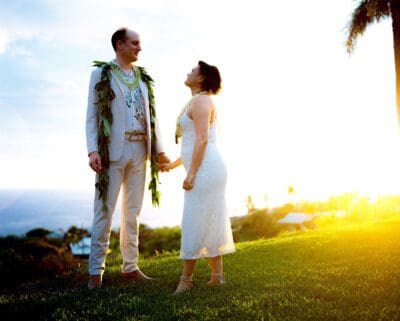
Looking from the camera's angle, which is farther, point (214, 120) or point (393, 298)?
point (214, 120)

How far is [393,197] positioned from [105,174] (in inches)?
950

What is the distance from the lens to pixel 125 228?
21.7 ft

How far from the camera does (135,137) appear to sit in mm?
6418

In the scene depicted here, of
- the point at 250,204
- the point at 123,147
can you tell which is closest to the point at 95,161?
the point at 123,147

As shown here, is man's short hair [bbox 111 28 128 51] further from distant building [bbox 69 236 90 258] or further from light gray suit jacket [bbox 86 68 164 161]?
distant building [bbox 69 236 90 258]

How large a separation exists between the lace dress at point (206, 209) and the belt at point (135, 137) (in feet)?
3.75

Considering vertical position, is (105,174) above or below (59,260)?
above

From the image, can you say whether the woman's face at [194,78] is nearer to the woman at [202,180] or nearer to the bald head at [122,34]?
the woman at [202,180]

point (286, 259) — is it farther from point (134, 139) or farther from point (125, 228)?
point (134, 139)

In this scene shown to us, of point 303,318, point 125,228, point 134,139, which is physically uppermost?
point 134,139

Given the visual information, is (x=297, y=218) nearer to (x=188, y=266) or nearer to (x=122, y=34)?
(x=122, y=34)

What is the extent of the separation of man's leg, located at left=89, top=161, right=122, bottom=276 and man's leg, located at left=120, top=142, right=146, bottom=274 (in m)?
0.19

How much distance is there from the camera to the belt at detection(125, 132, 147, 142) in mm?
6355

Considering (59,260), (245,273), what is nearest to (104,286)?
(245,273)
